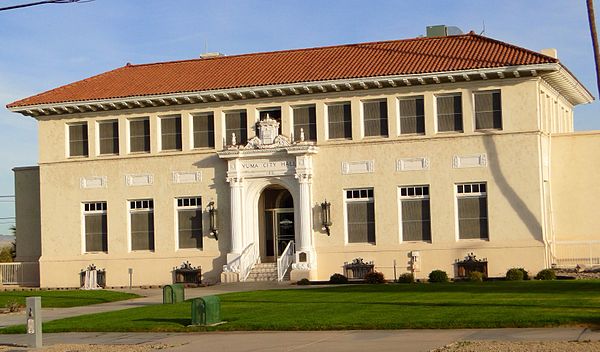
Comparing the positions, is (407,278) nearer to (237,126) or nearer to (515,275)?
(515,275)

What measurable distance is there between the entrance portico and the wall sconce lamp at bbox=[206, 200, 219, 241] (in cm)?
86

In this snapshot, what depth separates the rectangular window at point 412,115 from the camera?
4078 cm

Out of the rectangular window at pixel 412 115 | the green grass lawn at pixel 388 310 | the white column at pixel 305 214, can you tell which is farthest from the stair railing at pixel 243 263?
the green grass lawn at pixel 388 310

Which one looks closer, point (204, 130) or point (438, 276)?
point (438, 276)

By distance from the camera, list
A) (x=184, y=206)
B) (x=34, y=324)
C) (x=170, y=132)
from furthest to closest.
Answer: (x=170, y=132)
(x=184, y=206)
(x=34, y=324)

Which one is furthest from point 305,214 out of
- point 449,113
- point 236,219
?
point 449,113

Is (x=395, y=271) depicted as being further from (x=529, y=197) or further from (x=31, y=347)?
(x=31, y=347)

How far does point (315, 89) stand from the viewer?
41.8m

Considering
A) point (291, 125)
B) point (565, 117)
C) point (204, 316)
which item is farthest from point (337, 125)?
point (204, 316)

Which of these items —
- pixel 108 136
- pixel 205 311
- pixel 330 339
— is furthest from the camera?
pixel 108 136

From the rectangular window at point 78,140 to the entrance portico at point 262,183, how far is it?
21.7ft

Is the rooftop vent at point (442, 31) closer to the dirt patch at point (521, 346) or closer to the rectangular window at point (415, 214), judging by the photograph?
the rectangular window at point (415, 214)

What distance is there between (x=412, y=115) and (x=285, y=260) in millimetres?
7231

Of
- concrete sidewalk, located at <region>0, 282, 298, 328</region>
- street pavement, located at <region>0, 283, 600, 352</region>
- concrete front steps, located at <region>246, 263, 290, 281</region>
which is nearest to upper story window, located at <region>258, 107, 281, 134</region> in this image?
concrete front steps, located at <region>246, 263, 290, 281</region>
